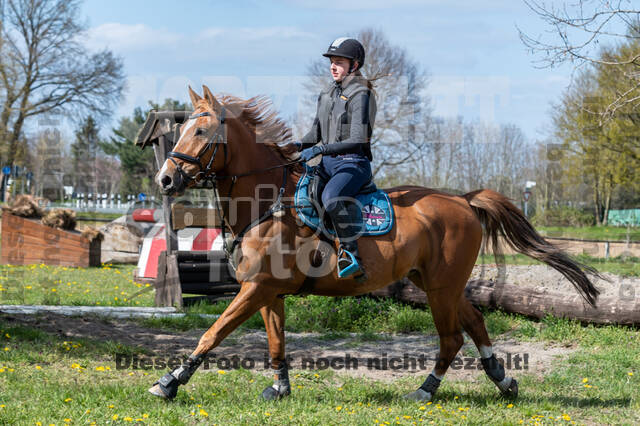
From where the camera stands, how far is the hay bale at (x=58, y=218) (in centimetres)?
1666

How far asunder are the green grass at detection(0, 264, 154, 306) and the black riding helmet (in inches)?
284

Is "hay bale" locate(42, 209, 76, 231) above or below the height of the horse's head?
below

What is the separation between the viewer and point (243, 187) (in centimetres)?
528

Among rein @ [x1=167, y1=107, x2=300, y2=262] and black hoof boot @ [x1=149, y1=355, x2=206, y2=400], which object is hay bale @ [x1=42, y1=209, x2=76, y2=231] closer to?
rein @ [x1=167, y1=107, x2=300, y2=262]

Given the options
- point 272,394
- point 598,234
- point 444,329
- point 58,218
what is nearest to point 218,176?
point 272,394

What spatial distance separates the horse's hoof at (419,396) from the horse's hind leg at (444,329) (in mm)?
52

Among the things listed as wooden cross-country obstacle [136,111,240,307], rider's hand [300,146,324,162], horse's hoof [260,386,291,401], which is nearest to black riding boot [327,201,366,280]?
rider's hand [300,146,324,162]

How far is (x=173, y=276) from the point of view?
10.5m

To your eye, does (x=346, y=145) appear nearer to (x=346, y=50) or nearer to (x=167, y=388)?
(x=346, y=50)

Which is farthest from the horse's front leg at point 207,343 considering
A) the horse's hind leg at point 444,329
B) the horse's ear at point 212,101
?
the horse's hind leg at point 444,329

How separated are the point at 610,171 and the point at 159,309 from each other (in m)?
27.8

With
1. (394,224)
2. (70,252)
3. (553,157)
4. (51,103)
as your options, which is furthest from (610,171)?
(51,103)

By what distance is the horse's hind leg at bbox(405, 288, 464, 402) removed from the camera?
225 inches

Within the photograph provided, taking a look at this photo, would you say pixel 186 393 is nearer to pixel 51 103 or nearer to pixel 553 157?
pixel 553 157
